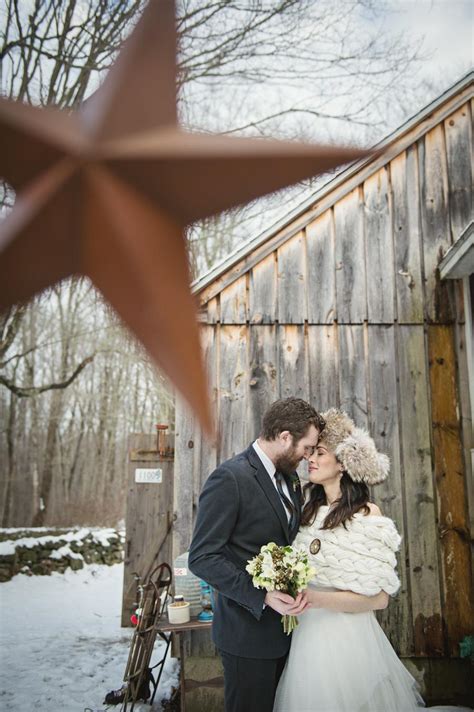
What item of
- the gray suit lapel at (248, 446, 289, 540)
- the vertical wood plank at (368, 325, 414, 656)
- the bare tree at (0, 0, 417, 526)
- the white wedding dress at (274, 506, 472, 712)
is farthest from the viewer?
the vertical wood plank at (368, 325, 414, 656)

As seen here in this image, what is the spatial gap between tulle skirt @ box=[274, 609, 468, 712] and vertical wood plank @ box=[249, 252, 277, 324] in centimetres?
228

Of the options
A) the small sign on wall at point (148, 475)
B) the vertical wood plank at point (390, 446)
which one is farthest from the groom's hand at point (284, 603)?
the small sign on wall at point (148, 475)

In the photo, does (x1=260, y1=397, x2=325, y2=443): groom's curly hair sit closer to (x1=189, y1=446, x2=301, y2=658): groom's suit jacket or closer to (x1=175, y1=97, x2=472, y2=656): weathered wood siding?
(x1=189, y1=446, x2=301, y2=658): groom's suit jacket

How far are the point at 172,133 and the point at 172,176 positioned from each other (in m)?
0.05

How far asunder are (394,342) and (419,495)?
120 cm

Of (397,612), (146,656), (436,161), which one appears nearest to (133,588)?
(146,656)

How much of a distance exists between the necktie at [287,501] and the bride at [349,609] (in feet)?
0.48

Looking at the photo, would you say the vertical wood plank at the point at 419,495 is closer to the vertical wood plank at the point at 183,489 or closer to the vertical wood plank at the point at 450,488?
the vertical wood plank at the point at 450,488

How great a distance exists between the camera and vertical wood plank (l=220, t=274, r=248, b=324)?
430 cm

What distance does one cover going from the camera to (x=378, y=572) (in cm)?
264

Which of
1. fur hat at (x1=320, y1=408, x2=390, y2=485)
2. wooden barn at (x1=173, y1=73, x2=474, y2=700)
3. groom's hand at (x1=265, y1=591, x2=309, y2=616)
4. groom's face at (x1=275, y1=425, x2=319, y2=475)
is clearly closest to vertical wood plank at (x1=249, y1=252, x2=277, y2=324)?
wooden barn at (x1=173, y1=73, x2=474, y2=700)

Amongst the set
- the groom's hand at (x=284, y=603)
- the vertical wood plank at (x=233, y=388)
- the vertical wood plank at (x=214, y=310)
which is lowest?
the groom's hand at (x=284, y=603)

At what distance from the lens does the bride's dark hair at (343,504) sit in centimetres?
279

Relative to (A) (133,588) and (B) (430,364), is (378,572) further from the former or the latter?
(A) (133,588)
